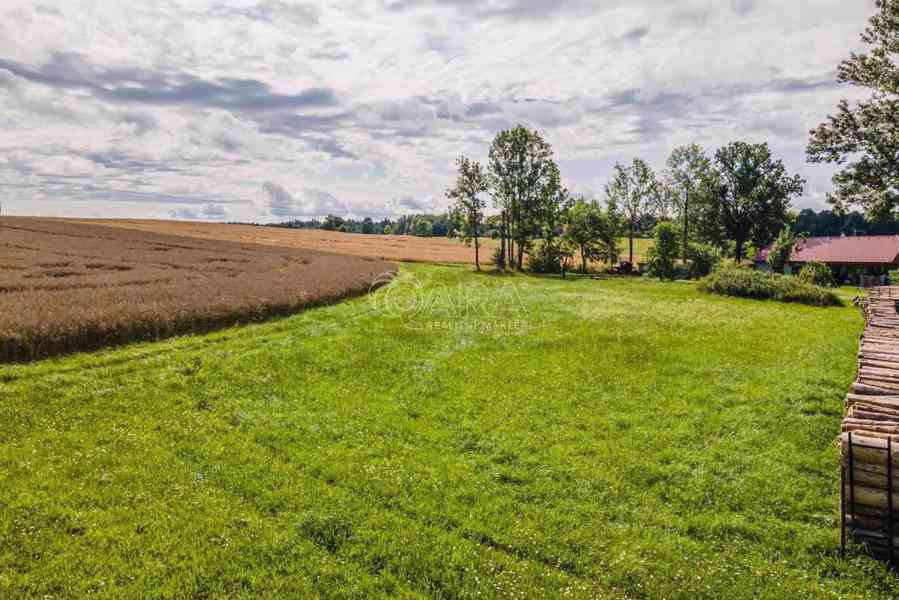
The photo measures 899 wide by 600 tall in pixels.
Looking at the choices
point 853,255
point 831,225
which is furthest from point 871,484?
point 831,225

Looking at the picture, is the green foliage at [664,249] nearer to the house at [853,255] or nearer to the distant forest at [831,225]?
the house at [853,255]

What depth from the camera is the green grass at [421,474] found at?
6.95 meters

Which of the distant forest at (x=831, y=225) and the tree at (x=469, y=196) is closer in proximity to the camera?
the tree at (x=469, y=196)

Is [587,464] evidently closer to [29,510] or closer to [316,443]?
[316,443]

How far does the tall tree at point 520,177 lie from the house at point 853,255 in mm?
38080

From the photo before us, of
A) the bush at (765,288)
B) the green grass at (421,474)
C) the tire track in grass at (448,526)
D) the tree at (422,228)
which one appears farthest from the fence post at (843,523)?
the tree at (422,228)

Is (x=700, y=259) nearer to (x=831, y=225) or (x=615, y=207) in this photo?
(x=615, y=207)

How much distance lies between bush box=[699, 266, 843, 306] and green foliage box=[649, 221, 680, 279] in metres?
21.5

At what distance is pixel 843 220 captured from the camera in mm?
135250

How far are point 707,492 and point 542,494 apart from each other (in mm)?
3116

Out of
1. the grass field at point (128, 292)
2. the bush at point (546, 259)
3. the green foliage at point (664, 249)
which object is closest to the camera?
the grass field at point (128, 292)

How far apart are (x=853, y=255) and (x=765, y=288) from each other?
151ft

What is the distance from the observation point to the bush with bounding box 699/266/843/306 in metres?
34.4

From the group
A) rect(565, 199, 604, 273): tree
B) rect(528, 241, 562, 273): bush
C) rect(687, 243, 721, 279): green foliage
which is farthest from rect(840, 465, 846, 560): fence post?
rect(687, 243, 721, 279): green foliage
